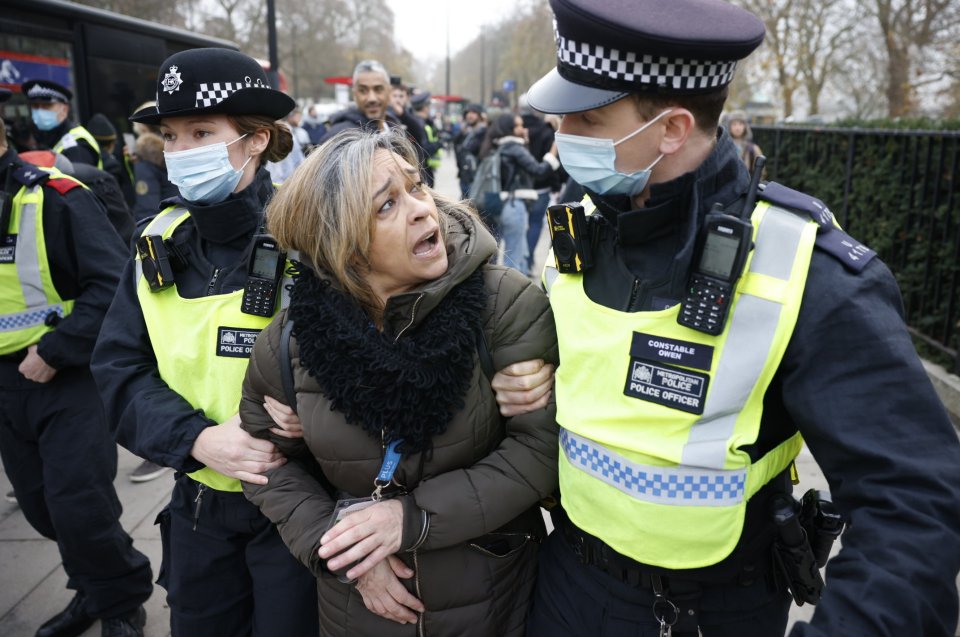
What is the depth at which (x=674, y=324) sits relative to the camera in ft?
4.57

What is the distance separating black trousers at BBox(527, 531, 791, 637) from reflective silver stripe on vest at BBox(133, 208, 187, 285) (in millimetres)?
1463

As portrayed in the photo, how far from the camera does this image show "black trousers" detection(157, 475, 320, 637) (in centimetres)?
208

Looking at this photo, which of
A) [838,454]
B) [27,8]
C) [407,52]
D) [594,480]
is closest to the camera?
[838,454]

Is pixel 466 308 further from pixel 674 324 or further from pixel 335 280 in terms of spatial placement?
pixel 674 324

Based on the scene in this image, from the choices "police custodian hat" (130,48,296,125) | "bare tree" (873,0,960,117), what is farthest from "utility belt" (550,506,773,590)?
"bare tree" (873,0,960,117)

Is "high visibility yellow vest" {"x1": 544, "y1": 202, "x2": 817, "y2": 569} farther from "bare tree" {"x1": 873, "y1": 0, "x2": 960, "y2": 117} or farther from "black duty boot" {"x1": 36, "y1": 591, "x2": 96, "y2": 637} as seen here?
"bare tree" {"x1": 873, "y1": 0, "x2": 960, "y2": 117}

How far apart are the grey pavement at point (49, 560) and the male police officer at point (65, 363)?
232 mm

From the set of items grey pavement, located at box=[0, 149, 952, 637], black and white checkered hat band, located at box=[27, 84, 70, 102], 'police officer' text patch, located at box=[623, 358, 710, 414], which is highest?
black and white checkered hat band, located at box=[27, 84, 70, 102]

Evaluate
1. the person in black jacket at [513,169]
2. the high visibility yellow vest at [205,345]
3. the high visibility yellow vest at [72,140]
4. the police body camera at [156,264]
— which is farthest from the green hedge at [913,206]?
the high visibility yellow vest at [72,140]

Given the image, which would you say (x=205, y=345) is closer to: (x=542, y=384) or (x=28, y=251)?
(x=542, y=384)

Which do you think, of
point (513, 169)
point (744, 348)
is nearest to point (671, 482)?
point (744, 348)

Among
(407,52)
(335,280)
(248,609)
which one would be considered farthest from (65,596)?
(407,52)

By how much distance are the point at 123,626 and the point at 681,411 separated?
8.40ft

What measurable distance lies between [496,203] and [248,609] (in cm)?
582
